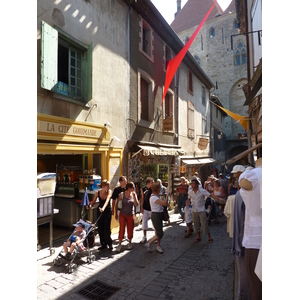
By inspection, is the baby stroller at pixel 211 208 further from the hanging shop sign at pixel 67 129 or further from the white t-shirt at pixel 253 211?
the white t-shirt at pixel 253 211

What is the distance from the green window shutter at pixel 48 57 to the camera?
17.6 feet

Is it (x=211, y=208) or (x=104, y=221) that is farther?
(x=211, y=208)

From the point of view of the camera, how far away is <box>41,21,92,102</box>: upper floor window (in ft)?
Answer: 18.2

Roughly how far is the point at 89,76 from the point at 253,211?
18.5ft

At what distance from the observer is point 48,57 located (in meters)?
5.47

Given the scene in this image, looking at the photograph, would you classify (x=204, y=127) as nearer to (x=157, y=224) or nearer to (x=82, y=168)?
(x=82, y=168)

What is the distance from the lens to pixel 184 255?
18.9 feet

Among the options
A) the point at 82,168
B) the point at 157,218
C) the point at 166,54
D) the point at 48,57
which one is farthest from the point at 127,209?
the point at 166,54
